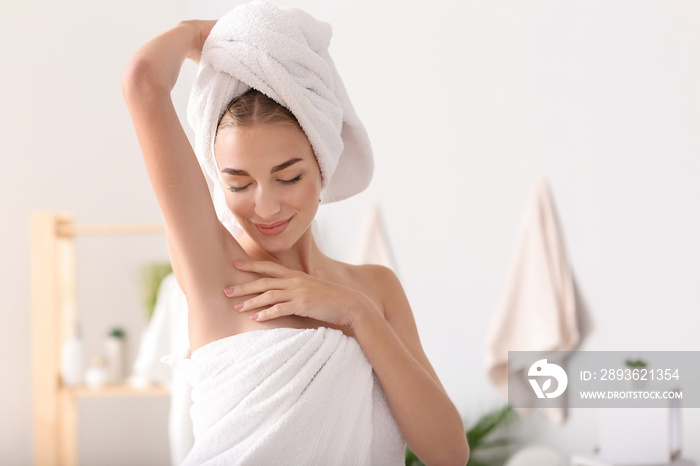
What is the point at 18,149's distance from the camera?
3.33m

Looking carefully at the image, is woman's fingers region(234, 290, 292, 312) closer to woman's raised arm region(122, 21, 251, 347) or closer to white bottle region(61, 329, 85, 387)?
woman's raised arm region(122, 21, 251, 347)

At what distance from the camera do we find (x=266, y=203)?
85 cm

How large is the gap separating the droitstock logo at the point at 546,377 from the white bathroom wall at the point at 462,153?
9 cm

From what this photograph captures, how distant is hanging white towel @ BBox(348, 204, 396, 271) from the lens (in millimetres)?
2783

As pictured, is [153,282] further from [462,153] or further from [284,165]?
[284,165]

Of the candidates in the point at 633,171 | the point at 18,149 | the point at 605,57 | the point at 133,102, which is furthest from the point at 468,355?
the point at 18,149

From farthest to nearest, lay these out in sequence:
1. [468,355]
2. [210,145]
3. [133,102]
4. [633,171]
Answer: [468,355] → [633,171] → [210,145] → [133,102]

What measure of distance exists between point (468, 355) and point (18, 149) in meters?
2.21

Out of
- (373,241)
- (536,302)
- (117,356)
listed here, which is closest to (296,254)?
(536,302)

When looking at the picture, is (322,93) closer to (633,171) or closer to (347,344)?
(347,344)

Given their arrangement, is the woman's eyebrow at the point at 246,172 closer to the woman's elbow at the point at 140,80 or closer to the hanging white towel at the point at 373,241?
the woman's elbow at the point at 140,80

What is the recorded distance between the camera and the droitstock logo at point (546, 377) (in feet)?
7.54

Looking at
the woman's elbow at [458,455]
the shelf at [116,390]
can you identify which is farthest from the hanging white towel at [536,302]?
the woman's elbow at [458,455]

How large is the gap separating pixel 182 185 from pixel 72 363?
219 centimetres
